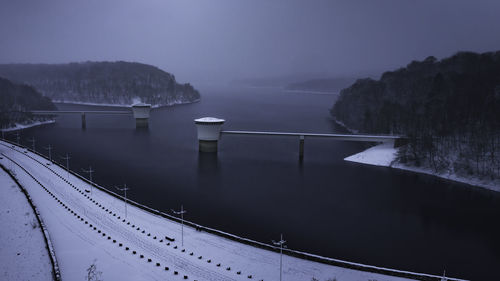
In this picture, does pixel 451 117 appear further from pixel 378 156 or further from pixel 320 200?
pixel 320 200

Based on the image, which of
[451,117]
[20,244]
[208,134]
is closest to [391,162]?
[451,117]

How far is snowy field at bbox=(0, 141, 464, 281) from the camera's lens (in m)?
25.4

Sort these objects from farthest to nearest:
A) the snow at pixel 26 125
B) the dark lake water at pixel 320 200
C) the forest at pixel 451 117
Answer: the snow at pixel 26 125 < the forest at pixel 451 117 < the dark lake water at pixel 320 200

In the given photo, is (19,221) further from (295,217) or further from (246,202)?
(295,217)

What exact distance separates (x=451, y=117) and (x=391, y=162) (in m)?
16.0

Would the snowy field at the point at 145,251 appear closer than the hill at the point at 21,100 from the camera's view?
Yes

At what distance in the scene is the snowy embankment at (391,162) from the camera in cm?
5176

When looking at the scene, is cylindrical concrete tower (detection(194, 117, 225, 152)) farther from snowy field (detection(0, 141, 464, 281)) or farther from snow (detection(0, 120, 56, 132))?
snow (detection(0, 120, 56, 132))

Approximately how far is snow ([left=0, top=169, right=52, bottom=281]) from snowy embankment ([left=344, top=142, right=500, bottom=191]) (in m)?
54.1

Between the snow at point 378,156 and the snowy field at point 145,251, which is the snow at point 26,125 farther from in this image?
the snow at point 378,156

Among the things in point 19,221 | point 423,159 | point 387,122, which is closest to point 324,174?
point 423,159

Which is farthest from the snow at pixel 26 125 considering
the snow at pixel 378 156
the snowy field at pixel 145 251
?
A: the snow at pixel 378 156

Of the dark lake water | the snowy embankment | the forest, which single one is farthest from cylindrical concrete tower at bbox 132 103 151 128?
the snowy embankment

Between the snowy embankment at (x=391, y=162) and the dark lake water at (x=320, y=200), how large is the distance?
91.8 inches
